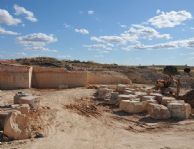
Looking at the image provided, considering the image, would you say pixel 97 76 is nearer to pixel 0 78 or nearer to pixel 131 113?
pixel 0 78

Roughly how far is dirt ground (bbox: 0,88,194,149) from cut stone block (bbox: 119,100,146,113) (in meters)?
0.36

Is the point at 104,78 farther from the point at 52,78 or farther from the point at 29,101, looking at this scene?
the point at 29,101

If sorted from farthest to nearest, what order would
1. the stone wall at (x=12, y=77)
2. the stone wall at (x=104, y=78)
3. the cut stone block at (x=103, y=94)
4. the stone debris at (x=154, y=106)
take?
1. the stone wall at (x=104, y=78)
2. the stone wall at (x=12, y=77)
3. the cut stone block at (x=103, y=94)
4. the stone debris at (x=154, y=106)

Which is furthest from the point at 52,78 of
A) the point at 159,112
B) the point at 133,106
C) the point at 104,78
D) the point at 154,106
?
the point at 159,112

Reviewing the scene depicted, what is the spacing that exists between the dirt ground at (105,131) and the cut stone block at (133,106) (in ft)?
1.18

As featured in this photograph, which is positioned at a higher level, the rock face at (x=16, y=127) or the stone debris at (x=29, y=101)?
the stone debris at (x=29, y=101)

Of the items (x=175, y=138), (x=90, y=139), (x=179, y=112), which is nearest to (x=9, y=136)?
(x=90, y=139)

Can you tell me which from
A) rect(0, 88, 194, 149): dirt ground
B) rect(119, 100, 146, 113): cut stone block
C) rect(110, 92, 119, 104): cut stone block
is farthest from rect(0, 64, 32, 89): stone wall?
rect(119, 100, 146, 113): cut stone block

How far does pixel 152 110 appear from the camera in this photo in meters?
14.7

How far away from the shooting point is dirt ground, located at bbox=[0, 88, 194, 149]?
33.5 ft

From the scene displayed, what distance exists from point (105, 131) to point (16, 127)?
10.7 feet

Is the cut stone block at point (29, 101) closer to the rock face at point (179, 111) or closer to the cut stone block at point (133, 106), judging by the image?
the cut stone block at point (133, 106)

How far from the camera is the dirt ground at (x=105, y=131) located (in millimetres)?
10211

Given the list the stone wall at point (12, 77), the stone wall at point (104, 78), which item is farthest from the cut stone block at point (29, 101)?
the stone wall at point (104, 78)
